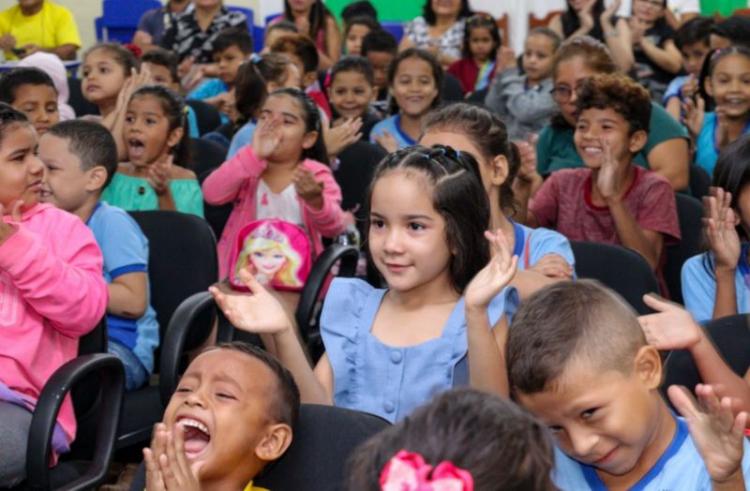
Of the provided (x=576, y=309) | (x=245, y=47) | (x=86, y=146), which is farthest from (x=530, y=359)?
(x=245, y=47)

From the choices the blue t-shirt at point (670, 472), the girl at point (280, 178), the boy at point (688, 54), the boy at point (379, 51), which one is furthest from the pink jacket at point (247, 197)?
the boy at point (379, 51)

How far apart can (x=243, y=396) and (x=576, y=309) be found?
570mm

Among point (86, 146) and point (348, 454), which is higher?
point (86, 146)

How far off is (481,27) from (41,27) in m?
2.53

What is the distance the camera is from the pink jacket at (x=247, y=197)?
381 cm

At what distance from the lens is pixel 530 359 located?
6.00 ft

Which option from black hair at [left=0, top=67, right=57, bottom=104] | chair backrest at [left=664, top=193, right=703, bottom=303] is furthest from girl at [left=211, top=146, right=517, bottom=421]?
black hair at [left=0, top=67, right=57, bottom=104]

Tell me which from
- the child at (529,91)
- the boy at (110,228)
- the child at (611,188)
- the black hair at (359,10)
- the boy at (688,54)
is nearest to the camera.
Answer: the boy at (110,228)

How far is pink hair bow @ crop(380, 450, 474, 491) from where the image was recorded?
1.23m

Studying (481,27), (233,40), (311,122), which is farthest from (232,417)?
(481,27)

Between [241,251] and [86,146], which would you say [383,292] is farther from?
[241,251]

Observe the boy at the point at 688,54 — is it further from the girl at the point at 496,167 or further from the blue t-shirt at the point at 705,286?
the girl at the point at 496,167

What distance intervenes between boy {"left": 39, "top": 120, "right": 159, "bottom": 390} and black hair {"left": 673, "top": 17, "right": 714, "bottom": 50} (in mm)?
3777

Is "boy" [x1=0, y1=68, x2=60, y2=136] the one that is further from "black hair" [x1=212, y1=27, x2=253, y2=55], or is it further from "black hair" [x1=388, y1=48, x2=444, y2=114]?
"black hair" [x1=212, y1=27, x2=253, y2=55]
